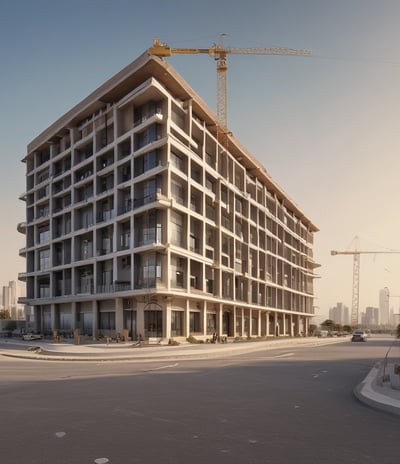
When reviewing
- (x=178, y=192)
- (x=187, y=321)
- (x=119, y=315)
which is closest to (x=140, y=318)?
(x=119, y=315)

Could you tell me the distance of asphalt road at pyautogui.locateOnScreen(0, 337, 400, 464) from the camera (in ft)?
23.7

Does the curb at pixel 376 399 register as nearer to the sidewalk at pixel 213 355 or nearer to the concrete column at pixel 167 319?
the sidewalk at pixel 213 355

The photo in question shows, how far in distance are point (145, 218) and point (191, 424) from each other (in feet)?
143

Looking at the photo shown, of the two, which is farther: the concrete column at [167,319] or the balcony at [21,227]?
the balcony at [21,227]

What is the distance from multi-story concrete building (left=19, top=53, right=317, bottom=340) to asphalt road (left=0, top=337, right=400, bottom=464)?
33677mm

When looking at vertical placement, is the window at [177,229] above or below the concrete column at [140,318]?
above

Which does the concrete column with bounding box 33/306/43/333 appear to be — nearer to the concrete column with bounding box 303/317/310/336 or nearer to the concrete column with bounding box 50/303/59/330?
the concrete column with bounding box 50/303/59/330

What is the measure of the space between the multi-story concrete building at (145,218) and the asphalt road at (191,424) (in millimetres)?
33677

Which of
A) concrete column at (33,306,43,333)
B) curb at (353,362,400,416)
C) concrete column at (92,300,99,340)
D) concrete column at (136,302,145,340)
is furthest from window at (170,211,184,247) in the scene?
curb at (353,362,400,416)

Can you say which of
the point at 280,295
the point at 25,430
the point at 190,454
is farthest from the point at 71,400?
the point at 280,295

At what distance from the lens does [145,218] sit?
2052 inches

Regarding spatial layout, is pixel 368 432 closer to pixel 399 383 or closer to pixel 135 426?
pixel 135 426

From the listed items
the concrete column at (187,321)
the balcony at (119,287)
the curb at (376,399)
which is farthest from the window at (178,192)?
the curb at (376,399)

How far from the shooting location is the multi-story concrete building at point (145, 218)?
2013 inches
